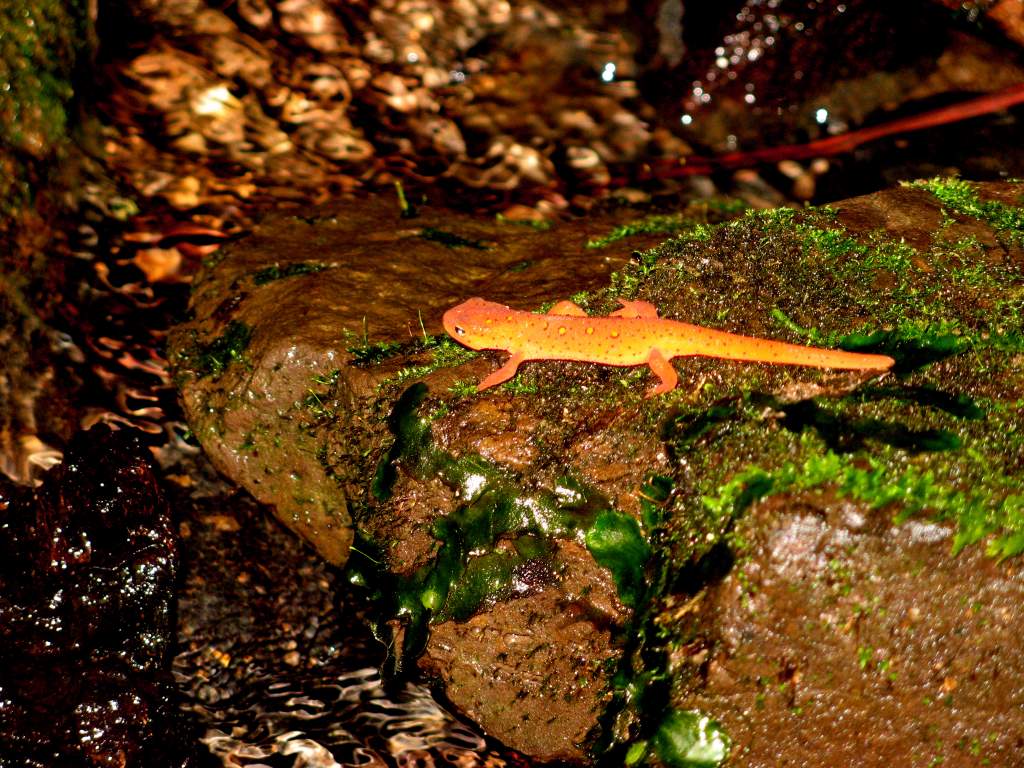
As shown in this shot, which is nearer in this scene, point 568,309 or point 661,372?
point 661,372

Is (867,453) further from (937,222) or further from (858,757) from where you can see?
(937,222)

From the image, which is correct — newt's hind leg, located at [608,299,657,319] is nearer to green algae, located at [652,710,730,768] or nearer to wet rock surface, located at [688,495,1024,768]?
wet rock surface, located at [688,495,1024,768]

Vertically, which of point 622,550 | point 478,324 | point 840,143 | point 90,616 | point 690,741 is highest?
point 840,143

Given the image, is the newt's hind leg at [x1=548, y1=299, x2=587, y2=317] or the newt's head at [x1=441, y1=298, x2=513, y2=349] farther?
the newt's hind leg at [x1=548, y1=299, x2=587, y2=317]

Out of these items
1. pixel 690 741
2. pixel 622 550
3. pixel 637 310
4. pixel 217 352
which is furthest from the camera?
pixel 217 352

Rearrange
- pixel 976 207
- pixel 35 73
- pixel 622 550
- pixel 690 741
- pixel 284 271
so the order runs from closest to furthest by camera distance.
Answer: pixel 690 741, pixel 622 550, pixel 976 207, pixel 284 271, pixel 35 73

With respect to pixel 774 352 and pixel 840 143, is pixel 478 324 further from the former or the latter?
pixel 840 143

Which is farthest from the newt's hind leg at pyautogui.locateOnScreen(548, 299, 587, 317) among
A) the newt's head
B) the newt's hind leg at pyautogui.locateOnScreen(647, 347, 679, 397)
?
the newt's hind leg at pyautogui.locateOnScreen(647, 347, 679, 397)

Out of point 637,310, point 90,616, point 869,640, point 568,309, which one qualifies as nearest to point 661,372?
point 637,310
